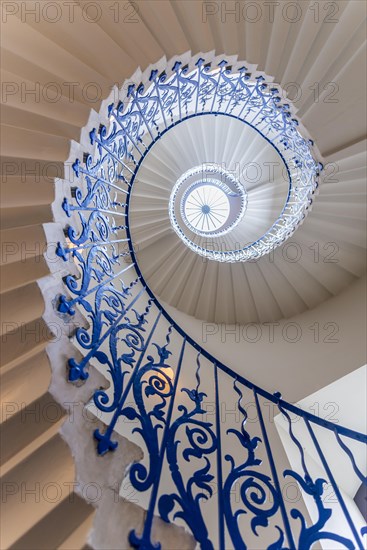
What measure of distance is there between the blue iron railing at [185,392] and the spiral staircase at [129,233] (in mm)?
71

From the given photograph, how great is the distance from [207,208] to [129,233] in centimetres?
933

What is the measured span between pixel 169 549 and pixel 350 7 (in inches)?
209

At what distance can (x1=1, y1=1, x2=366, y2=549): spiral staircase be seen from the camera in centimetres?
156

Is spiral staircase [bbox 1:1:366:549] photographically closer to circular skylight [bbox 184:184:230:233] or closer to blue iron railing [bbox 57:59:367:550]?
blue iron railing [bbox 57:59:367:550]

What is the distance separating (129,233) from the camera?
4.29m

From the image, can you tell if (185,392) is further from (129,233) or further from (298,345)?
(298,345)

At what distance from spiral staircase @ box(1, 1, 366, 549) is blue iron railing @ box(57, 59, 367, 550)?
7 centimetres

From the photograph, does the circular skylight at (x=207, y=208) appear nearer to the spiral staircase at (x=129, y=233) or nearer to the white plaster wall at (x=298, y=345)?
the spiral staircase at (x=129, y=233)

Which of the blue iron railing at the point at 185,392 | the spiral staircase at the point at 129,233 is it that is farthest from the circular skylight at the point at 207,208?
the blue iron railing at the point at 185,392

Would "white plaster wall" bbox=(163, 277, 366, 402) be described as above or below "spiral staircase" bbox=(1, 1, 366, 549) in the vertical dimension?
below

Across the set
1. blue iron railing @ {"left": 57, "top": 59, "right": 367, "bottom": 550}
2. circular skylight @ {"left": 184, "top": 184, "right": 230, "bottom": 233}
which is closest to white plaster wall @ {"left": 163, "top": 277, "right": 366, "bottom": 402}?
blue iron railing @ {"left": 57, "top": 59, "right": 367, "bottom": 550}

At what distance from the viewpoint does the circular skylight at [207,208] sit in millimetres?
12695

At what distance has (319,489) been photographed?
6.27 ft

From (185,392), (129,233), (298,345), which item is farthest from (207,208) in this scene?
(185,392)
